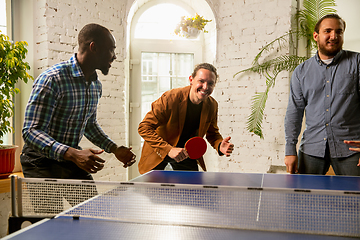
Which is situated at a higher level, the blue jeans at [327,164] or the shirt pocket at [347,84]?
the shirt pocket at [347,84]

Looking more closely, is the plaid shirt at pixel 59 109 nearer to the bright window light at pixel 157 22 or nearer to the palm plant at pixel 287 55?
the palm plant at pixel 287 55

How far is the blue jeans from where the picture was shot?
2357mm

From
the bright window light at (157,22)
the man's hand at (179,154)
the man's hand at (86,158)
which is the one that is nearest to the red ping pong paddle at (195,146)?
the man's hand at (179,154)

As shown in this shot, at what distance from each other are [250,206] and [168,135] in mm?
1486

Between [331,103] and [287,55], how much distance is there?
1.95 m

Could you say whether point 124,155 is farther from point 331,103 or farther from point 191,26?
point 191,26

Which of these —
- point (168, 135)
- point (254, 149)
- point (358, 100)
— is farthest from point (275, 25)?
point (168, 135)

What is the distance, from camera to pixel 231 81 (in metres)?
4.57

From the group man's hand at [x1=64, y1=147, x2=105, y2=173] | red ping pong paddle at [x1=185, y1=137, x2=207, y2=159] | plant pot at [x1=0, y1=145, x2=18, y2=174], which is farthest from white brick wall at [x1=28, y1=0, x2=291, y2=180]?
man's hand at [x1=64, y1=147, x2=105, y2=173]

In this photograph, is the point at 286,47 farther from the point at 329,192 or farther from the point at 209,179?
the point at 329,192

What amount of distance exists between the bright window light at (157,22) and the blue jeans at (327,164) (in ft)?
10.7

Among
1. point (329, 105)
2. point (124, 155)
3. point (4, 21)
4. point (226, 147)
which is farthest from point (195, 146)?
point (4, 21)

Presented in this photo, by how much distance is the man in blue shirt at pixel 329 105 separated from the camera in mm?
2402

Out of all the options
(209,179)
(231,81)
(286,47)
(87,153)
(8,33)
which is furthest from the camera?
(231,81)
